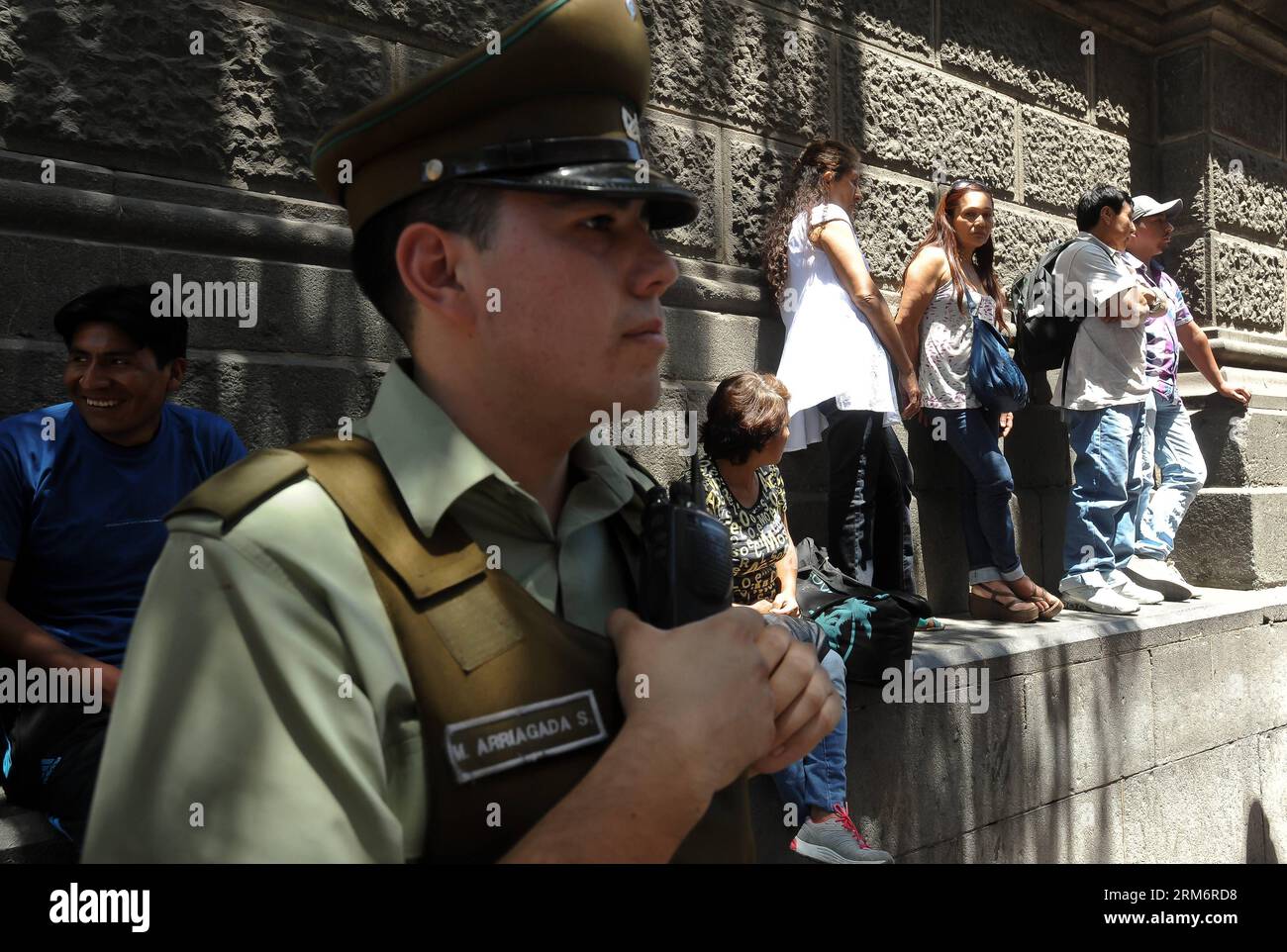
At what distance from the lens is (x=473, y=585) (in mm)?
1088

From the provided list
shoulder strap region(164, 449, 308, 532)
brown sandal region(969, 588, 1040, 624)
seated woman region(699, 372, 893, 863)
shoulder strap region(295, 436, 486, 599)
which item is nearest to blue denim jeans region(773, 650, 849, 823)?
seated woman region(699, 372, 893, 863)

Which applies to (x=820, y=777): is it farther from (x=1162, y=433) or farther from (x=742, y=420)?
(x=1162, y=433)

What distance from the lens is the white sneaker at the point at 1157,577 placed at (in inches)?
225

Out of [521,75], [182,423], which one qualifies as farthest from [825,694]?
[182,423]

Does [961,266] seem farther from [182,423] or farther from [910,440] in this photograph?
[182,423]

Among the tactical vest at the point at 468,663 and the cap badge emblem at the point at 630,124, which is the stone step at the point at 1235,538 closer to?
the cap badge emblem at the point at 630,124

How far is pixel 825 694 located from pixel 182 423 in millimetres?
2225

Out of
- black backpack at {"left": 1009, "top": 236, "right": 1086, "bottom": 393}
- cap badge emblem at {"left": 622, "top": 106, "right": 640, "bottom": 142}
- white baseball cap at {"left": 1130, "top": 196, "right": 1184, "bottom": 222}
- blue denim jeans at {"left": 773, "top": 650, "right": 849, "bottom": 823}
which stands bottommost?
blue denim jeans at {"left": 773, "top": 650, "right": 849, "bottom": 823}

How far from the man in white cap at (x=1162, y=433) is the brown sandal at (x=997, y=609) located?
0.90m

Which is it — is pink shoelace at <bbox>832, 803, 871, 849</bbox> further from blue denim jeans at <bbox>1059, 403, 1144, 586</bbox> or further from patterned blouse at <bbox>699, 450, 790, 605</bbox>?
blue denim jeans at <bbox>1059, 403, 1144, 586</bbox>

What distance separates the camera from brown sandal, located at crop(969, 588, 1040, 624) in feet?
16.6

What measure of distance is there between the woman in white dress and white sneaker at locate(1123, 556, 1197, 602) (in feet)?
5.70

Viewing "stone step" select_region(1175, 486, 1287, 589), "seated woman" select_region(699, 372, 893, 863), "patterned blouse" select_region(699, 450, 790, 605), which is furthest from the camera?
"stone step" select_region(1175, 486, 1287, 589)

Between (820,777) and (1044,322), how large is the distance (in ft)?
10.6
